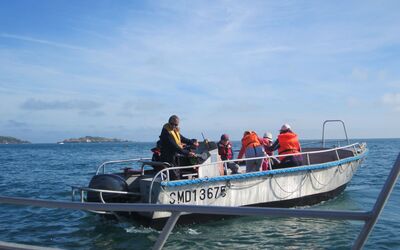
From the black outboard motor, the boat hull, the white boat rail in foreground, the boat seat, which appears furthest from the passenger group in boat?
the white boat rail in foreground

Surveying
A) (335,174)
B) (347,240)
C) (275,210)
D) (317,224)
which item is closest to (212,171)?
(317,224)

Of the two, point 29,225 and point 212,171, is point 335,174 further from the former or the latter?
point 29,225

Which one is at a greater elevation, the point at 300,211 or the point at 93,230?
the point at 300,211

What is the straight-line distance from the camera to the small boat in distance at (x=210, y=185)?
8750 millimetres

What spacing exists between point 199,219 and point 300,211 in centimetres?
781

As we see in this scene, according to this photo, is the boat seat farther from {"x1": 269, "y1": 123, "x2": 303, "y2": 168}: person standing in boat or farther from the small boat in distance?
{"x1": 269, "y1": 123, "x2": 303, "y2": 168}: person standing in boat

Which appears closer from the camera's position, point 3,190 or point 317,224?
point 317,224

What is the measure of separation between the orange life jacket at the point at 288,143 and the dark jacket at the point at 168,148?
9.53ft

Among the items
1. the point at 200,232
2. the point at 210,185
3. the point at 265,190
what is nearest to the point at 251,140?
the point at 265,190

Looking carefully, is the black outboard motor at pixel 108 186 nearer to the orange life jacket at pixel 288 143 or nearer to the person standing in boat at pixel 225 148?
the person standing in boat at pixel 225 148

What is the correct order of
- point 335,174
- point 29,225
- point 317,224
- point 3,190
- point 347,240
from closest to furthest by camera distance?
1. point 347,240
2. point 317,224
3. point 29,225
4. point 335,174
5. point 3,190

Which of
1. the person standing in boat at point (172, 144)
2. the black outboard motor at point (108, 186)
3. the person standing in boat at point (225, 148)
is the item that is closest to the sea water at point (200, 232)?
the black outboard motor at point (108, 186)

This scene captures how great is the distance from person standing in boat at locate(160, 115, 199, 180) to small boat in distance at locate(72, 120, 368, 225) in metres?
0.28

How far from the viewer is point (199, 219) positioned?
9648 millimetres
